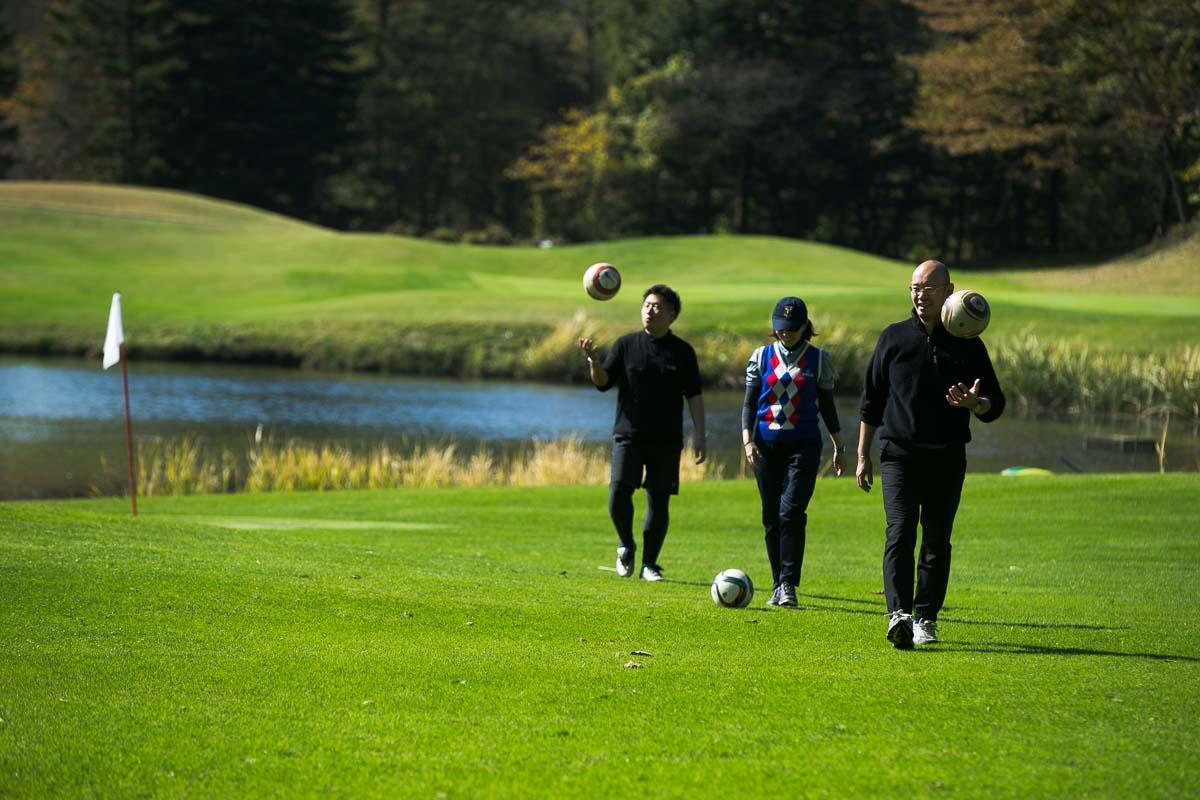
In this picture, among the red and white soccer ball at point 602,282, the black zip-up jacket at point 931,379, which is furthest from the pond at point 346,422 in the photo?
the black zip-up jacket at point 931,379

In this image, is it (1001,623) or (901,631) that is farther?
(1001,623)

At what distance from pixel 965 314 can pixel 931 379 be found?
2.45 feet

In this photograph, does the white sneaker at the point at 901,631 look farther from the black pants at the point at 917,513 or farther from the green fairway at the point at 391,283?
the green fairway at the point at 391,283

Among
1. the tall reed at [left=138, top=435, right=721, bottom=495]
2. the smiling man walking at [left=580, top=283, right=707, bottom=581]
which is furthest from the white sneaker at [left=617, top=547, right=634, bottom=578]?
the tall reed at [left=138, top=435, right=721, bottom=495]

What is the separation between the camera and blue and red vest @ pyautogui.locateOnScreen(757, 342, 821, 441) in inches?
415

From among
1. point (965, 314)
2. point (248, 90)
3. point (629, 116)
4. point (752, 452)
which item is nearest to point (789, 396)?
point (752, 452)

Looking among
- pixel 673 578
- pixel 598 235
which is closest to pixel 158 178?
pixel 598 235

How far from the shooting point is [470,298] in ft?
155

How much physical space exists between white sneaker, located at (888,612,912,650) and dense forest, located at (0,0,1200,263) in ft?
166

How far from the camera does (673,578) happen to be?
1226 cm

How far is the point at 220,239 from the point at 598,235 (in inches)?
1041

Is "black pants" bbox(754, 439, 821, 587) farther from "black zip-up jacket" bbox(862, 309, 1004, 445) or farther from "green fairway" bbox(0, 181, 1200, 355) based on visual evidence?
"green fairway" bbox(0, 181, 1200, 355)

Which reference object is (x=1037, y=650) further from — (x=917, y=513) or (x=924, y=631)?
(x=917, y=513)

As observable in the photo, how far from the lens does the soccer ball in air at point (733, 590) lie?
1003 cm
